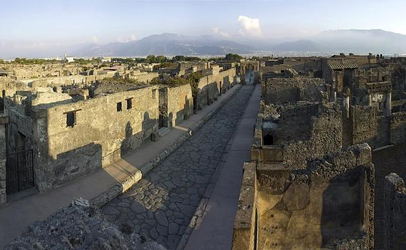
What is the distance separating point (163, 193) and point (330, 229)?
6527mm

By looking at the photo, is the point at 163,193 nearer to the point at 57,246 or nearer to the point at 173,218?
the point at 173,218

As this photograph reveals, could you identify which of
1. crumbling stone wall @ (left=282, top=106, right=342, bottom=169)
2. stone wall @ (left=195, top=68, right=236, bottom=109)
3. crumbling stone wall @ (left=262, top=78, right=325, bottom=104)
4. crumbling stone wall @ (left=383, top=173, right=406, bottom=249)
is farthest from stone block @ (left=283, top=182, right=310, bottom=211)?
stone wall @ (left=195, top=68, right=236, bottom=109)

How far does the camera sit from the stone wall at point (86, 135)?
1188cm

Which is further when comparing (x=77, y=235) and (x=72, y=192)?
(x=72, y=192)

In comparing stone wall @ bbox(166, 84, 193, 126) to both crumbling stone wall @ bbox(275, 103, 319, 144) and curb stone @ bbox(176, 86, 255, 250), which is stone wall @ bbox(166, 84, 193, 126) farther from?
crumbling stone wall @ bbox(275, 103, 319, 144)

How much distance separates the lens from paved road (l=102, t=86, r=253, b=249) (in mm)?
10078

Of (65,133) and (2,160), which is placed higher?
(65,133)

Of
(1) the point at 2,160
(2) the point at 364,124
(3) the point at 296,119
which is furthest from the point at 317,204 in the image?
(1) the point at 2,160

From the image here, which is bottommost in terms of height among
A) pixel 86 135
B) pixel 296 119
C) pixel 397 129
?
pixel 86 135

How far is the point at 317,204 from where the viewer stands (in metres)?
6.84

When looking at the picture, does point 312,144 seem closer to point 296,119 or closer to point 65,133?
point 296,119

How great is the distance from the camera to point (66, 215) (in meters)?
4.79

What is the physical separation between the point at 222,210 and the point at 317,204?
417 cm

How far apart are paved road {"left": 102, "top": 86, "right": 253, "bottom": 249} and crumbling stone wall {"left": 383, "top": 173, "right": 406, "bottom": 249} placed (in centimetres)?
445
